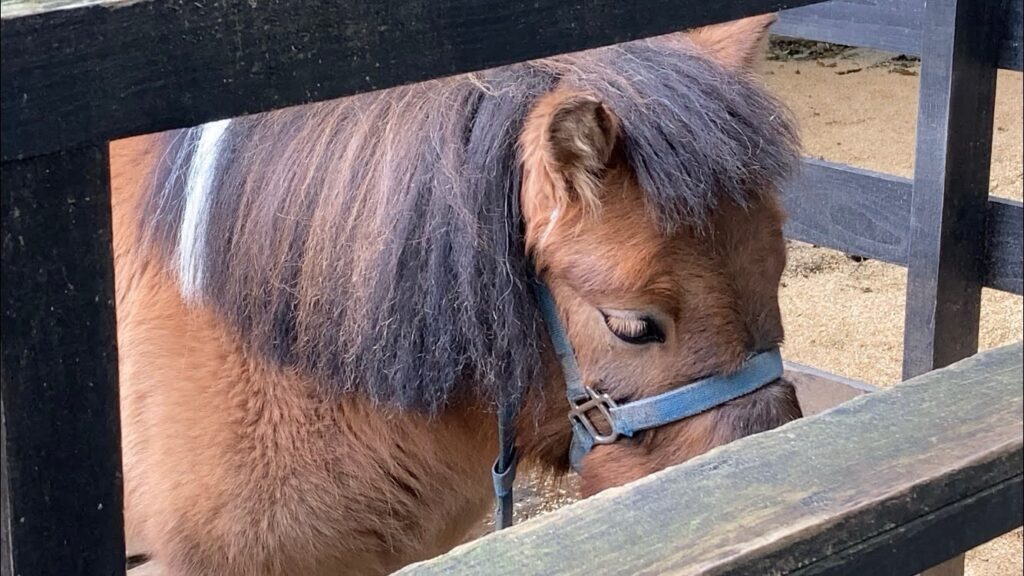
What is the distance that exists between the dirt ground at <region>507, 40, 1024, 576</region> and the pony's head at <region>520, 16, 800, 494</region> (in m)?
0.53

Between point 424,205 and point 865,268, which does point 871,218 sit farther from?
point 865,268

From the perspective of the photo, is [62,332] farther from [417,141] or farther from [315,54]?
[417,141]

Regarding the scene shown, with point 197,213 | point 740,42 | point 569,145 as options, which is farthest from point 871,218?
point 197,213

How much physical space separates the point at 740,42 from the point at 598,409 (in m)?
0.73

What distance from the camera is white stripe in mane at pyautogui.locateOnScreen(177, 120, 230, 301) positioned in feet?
6.49

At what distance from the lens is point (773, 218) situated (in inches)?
73.3

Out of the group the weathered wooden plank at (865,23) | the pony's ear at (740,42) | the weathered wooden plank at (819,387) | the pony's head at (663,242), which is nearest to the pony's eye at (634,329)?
the pony's head at (663,242)

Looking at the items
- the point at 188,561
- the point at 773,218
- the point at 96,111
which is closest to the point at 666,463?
the point at 773,218

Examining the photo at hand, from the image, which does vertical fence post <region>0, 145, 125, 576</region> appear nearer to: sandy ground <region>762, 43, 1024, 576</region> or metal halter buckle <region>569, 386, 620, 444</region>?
metal halter buckle <region>569, 386, 620, 444</region>

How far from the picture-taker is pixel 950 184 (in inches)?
94.2

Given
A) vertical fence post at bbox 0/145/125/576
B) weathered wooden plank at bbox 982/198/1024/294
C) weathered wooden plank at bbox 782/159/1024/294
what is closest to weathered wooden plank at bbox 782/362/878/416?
weathered wooden plank at bbox 782/159/1024/294

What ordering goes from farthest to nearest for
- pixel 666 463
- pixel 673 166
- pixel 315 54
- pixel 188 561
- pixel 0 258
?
pixel 188 561 → pixel 666 463 → pixel 673 166 → pixel 315 54 → pixel 0 258

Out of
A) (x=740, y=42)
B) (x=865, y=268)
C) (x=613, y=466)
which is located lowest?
(x=865, y=268)

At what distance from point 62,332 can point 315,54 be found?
0.31 m
